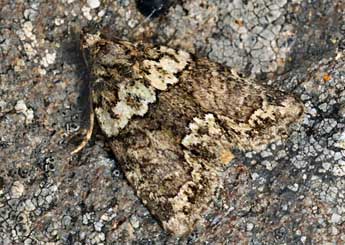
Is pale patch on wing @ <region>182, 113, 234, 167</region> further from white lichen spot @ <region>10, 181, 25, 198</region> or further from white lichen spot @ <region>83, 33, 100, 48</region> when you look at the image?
white lichen spot @ <region>10, 181, 25, 198</region>

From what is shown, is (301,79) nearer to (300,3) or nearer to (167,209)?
(300,3)

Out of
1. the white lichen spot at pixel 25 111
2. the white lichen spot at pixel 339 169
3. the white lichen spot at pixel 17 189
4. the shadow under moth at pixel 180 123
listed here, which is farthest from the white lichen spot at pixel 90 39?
the white lichen spot at pixel 339 169

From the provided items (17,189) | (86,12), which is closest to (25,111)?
(17,189)

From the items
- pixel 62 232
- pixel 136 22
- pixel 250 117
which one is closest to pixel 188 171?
pixel 250 117

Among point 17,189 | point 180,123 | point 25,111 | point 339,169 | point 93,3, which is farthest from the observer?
point 93,3

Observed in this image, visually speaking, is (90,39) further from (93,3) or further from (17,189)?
(17,189)

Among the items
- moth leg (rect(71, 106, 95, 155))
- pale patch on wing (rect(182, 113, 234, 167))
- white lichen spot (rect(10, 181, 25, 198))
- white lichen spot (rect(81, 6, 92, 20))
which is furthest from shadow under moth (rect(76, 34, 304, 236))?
white lichen spot (rect(10, 181, 25, 198))
